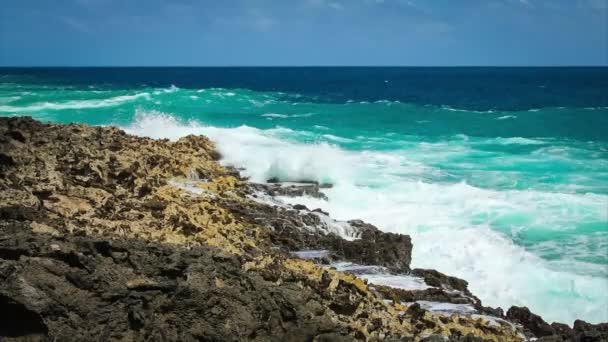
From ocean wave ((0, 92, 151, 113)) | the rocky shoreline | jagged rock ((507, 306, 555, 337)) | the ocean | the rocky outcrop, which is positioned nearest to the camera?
the rocky shoreline

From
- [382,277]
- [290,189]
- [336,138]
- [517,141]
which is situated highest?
[517,141]

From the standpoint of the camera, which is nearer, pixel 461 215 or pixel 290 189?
pixel 290 189

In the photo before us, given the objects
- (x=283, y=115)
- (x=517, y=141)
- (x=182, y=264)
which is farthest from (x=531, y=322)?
(x=283, y=115)

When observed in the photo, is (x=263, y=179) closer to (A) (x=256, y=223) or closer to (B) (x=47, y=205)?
(A) (x=256, y=223)

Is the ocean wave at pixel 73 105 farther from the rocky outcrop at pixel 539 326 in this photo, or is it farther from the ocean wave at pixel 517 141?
the rocky outcrop at pixel 539 326

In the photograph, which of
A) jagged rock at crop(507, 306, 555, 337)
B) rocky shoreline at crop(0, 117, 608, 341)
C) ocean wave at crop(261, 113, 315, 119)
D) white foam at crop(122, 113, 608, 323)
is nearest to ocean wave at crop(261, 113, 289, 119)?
ocean wave at crop(261, 113, 315, 119)

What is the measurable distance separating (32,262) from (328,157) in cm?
1222

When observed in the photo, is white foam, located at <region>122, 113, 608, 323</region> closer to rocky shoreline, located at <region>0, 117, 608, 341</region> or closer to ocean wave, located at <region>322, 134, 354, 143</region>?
rocky shoreline, located at <region>0, 117, 608, 341</region>

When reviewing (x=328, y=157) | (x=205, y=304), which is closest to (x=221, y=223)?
(x=205, y=304)

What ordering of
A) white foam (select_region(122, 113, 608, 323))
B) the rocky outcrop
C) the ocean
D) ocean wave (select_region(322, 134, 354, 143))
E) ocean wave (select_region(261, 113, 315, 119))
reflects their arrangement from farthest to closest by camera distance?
ocean wave (select_region(261, 113, 315, 119)) → ocean wave (select_region(322, 134, 354, 143)) → the ocean → white foam (select_region(122, 113, 608, 323)) → the rocky outcrop

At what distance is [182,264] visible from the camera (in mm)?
4344

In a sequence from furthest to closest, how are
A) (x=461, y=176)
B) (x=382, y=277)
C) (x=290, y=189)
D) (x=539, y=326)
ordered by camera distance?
1. (x=461, y=176)
2. (x=290, y=189)
3. (x=382, y=277)
4. (x=539, y=326)

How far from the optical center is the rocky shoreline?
12.3 feet

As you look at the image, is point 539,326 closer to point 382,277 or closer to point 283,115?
point 382,277
